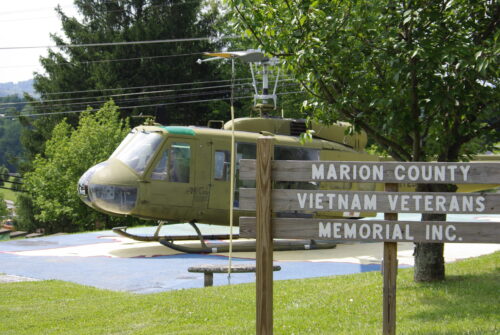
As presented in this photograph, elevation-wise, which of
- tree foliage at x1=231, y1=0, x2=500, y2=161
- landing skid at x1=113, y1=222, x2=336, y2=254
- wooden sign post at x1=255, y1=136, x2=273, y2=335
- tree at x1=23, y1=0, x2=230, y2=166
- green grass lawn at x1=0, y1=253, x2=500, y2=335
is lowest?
green grass lawn at x1=0, y1=253, x2=500, y2=335

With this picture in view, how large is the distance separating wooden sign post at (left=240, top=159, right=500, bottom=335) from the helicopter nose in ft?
26.1

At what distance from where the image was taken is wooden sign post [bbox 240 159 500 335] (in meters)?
5.18

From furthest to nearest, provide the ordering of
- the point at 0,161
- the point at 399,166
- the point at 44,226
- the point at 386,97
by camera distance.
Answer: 1. the point at 0,161
2. the point at 44,226
3. the point at 386,97
4. the point at 399,166

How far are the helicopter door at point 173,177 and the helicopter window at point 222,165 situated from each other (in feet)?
1.73

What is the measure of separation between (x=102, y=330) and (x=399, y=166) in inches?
145

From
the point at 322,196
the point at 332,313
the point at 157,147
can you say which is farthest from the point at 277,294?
the point at 157,147

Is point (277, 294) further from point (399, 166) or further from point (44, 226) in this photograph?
point (44, 226)

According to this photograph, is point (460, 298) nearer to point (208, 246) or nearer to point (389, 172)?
point (389, 172)

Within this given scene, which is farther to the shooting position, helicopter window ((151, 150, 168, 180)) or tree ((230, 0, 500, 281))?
helicopter window ((151, 150, 168, 180))

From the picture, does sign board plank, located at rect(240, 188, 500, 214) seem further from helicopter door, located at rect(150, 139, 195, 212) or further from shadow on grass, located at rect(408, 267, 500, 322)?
helicopter door, located at rect(150, 139, 195, 212)

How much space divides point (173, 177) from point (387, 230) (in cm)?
869

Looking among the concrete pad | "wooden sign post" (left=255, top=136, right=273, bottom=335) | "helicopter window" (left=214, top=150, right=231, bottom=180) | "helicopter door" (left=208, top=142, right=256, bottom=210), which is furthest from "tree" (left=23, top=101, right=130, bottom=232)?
"wooden sign post" (left=255, top=136, right=273, bottom=335)

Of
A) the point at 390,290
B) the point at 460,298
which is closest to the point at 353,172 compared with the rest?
the point at 390,290

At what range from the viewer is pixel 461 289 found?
8117 mm
